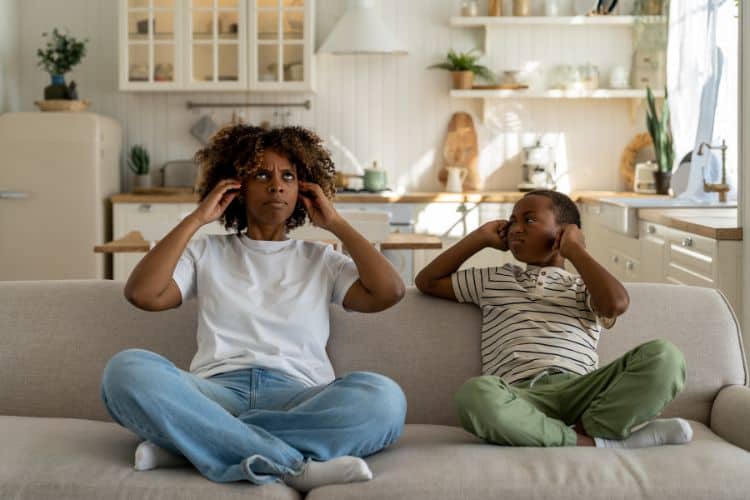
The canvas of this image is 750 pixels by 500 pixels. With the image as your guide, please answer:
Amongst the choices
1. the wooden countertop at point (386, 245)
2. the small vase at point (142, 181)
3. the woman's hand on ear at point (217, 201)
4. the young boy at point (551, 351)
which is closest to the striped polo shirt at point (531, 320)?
the young boy at point (551, 351)

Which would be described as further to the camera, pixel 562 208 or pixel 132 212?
pixel 132 212

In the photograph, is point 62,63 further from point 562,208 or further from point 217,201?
point 562,208

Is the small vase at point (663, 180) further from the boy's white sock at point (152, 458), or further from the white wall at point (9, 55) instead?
the boy's white sock at point (152, 458)

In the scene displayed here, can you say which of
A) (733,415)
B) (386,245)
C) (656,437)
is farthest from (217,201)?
(386,245)

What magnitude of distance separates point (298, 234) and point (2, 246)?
2.70m

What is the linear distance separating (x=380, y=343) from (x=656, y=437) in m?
0.66

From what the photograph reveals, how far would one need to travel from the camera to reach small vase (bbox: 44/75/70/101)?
5.59m

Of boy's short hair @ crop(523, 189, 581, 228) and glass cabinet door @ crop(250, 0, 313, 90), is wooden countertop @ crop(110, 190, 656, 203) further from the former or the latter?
boy's short hair @ crop(523, 189, 581, 228)

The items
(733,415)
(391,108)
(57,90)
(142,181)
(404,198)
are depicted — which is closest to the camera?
(733,415)

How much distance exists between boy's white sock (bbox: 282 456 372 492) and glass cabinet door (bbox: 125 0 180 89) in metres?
4.15

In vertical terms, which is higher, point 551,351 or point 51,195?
point 51,195

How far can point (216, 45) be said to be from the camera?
5.63 meters

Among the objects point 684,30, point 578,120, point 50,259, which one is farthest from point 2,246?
point 684,30

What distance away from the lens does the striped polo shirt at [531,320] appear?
7.23 feet
